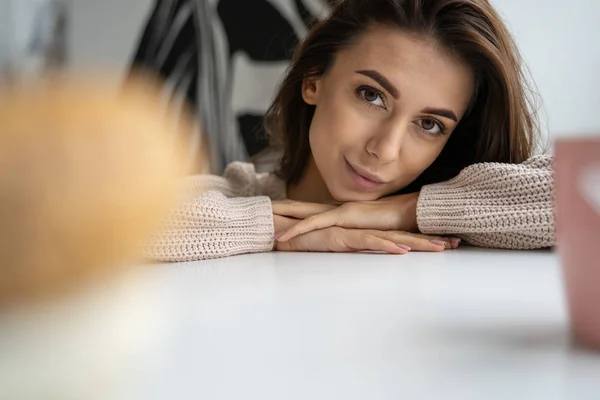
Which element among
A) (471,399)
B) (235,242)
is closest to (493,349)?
(471,399)

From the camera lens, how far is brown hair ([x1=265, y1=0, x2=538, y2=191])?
3.19 feet

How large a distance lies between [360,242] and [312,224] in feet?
0.25

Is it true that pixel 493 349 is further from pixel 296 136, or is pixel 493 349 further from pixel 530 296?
pixel 296 136

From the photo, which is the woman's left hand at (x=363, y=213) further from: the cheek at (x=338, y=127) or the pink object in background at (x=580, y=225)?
the pink object in background at (x=580, y=225)

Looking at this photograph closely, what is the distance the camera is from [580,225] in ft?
0.98

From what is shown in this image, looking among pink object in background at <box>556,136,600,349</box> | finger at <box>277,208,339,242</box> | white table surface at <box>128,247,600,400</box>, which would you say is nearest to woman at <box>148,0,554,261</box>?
finger at <box>277,208,339,242</box>

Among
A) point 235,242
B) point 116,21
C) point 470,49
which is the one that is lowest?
point 235,242

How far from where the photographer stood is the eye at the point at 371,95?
3.14ft

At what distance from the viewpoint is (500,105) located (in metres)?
1.04

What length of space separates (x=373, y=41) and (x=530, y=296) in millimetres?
611

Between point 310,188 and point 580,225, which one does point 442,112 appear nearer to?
point 310,188

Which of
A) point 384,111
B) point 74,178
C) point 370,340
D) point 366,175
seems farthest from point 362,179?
point 74,178

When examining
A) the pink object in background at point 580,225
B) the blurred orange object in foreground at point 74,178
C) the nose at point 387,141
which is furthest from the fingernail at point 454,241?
the blurred orange object in foreground at point 74,178

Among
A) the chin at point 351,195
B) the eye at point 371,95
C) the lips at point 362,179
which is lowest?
the chin at point 351,195
